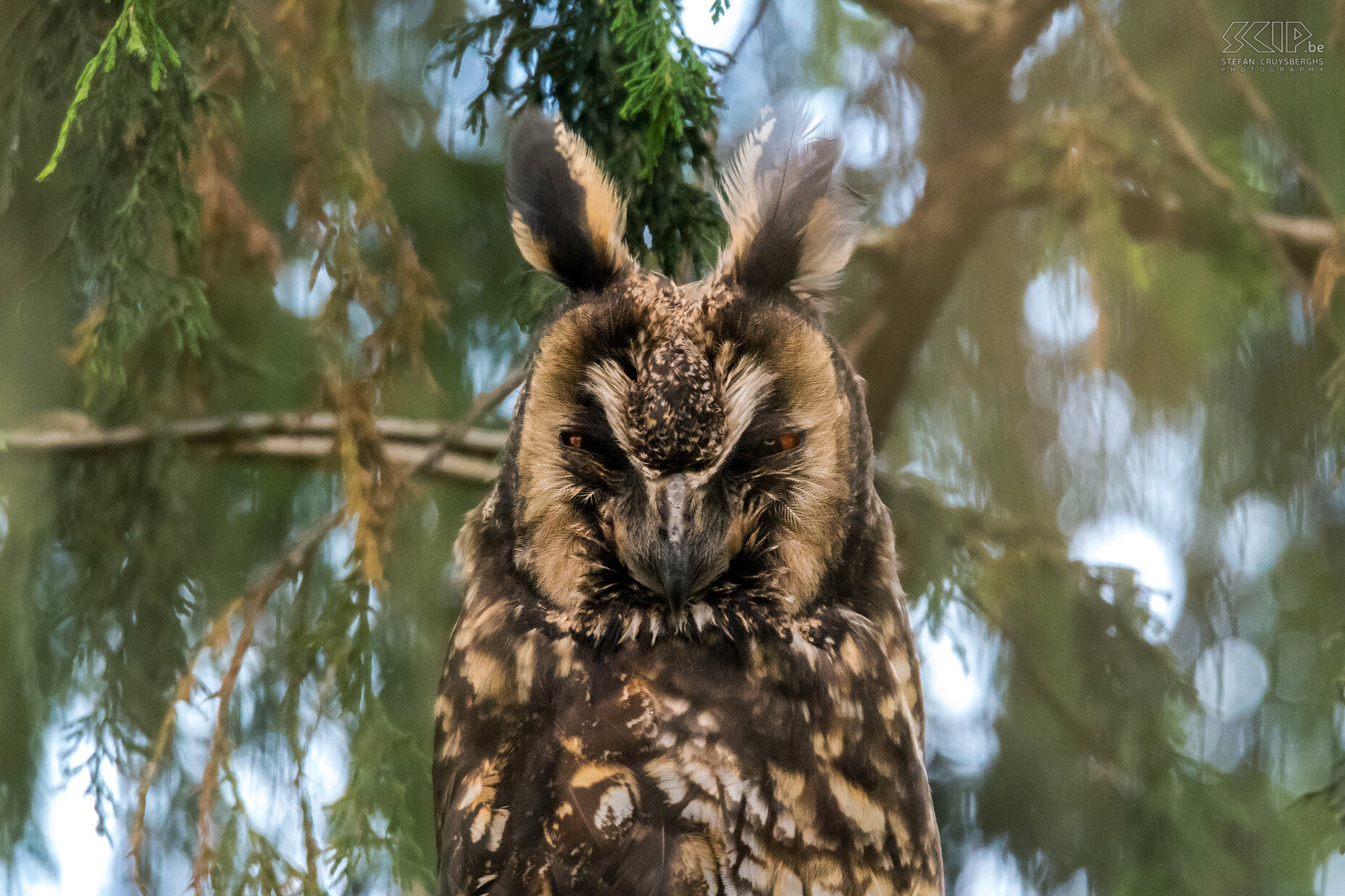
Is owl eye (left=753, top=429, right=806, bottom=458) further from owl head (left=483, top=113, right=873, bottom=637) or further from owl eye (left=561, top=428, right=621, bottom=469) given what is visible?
owl eye (left=561, top=428, right=621, bottom=469)

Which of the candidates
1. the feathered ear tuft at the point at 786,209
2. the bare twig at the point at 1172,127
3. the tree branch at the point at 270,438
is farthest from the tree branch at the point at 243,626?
the bare twig at the point at 1172,127

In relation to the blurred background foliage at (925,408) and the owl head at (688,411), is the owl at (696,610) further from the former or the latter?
the blurred background foliage at (925,408)

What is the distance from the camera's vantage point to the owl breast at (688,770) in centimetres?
106

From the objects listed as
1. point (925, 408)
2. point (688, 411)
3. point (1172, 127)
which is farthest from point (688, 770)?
point (1172, 127)

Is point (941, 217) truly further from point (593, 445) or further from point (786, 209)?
point (593, 445)

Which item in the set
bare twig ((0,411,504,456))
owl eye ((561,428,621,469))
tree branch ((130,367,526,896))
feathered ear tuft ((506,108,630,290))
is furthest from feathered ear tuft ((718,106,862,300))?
bare twig ((0,411,504,456))

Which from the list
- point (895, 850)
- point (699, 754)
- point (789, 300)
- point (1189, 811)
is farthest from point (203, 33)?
point (1189, 811)

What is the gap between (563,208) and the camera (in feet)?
3.61

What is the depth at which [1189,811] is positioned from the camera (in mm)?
1615

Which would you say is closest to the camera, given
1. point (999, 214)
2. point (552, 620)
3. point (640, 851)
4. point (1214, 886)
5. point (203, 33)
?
point (640, 851)

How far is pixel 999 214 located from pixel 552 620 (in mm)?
1084

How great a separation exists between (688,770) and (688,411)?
1.33ft

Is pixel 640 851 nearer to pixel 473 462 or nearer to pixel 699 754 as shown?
pixel 699 754

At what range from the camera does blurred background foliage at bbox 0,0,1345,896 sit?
1506 millimetres
